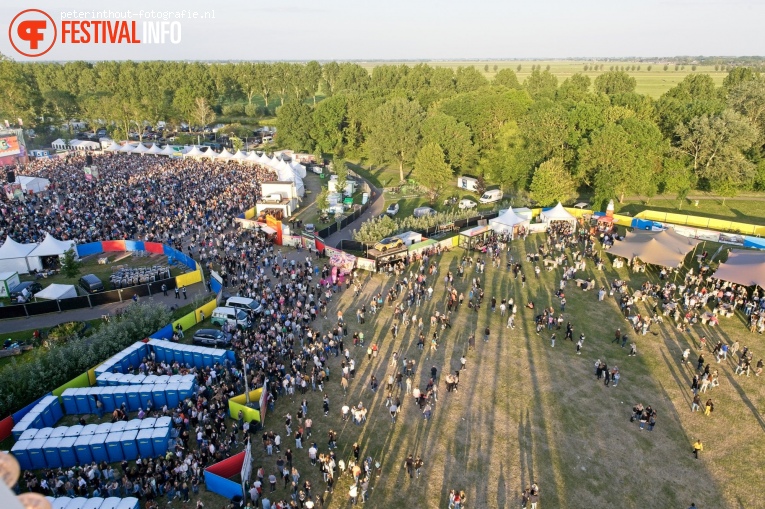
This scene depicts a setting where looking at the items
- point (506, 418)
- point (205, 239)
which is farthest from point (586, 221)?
point (205, 239)

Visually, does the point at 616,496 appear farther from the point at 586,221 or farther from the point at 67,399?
the point at 586,221

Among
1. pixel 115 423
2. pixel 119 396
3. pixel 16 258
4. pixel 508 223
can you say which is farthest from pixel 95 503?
pixel 508 223

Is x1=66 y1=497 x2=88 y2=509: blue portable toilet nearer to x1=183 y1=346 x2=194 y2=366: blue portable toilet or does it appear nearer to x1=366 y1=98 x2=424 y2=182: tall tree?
x1=183 y1=346 x2=194 y2=366: blue portable toilet

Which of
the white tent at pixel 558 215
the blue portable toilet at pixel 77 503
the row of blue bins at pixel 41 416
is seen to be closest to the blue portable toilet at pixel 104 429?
the row of blue bins at pixel 41 416

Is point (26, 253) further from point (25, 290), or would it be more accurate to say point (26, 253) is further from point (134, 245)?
point (134, 245)

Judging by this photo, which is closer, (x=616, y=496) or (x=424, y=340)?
(x=616, y=496)

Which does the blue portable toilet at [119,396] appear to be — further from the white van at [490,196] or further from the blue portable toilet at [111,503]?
the white van at [490,196]
